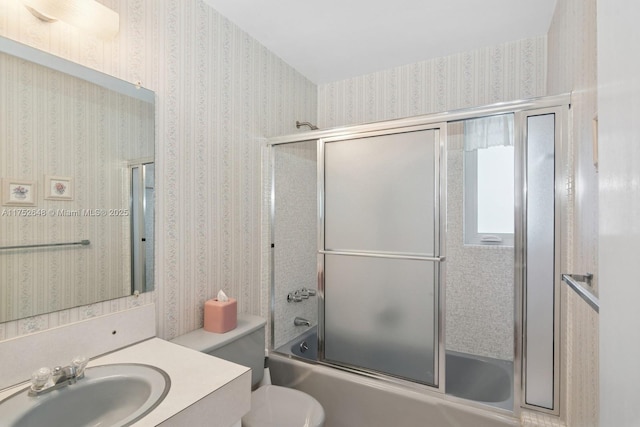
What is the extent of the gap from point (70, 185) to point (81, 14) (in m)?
0.62

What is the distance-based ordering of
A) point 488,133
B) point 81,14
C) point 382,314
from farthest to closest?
point 488,133
point 382,314
point 81,14

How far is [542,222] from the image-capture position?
1.43 m

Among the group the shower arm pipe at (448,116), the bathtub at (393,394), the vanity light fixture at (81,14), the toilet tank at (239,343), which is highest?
the vanity light fixture at (81,14)

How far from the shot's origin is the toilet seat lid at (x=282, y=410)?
5.02ft

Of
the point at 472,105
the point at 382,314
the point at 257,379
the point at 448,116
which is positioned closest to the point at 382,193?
the point at 448,116

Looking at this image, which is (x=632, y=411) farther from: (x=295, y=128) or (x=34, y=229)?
(x=295, y=128)

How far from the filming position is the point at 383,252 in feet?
5.92

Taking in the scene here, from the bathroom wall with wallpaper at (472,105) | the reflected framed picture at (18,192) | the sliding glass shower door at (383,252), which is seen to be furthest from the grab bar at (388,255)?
the reflected framed picture at (18,192)

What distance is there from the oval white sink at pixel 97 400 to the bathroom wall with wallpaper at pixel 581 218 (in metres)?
1.35

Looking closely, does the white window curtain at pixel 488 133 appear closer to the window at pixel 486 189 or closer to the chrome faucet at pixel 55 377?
the window at pixel 486 189

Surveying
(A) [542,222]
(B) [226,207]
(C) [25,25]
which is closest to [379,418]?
(A) [542,222]

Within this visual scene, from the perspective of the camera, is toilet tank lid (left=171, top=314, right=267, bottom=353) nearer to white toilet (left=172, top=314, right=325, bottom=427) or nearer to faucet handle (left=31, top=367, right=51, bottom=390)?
white toilet (left=172, top=314, right=325, bottom=427)

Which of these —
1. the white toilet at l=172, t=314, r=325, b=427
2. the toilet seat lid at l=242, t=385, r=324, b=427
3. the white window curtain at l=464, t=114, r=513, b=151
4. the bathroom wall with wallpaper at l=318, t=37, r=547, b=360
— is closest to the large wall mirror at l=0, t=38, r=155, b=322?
the white toilet at l=172, t=314, r=325, b=427

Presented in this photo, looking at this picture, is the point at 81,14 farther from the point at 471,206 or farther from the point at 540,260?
the point at 471,206
